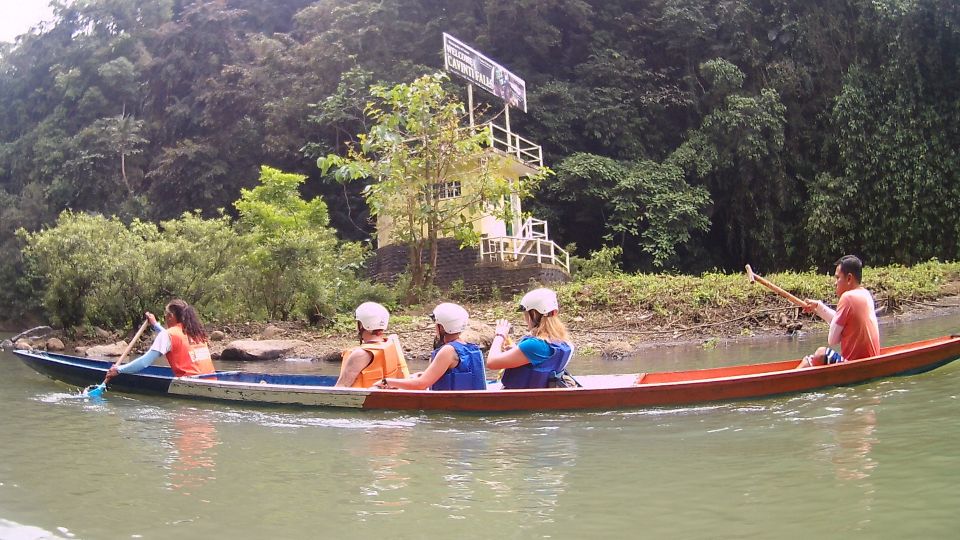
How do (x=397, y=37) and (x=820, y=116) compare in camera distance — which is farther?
(x=397, y=37)

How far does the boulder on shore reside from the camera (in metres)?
13.5

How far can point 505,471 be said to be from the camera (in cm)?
479

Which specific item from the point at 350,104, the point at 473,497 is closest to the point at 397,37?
the point at 350,104

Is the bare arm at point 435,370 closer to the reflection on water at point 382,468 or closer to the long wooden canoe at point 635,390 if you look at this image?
the long wooden canoe at point 635,390

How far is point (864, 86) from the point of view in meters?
23.8

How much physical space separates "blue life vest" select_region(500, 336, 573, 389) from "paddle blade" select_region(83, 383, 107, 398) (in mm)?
4541

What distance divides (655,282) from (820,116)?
1230 centimetres

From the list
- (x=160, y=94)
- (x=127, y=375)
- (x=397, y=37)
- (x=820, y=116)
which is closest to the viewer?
(x=127, y=375)

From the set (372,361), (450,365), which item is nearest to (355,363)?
(372,361)

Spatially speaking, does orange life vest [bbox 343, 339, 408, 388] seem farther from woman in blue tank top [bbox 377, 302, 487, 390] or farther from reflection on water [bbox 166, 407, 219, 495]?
reflection on water [bbox 166, 407, 219, 495]

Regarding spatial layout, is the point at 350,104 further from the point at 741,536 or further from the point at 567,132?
the point at 741,536

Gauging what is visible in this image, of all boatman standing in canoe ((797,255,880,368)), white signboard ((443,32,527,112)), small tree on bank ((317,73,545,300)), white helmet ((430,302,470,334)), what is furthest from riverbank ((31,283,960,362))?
white signboard ((443,32,527,112))

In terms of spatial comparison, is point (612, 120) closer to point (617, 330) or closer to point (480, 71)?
point (480, 71)

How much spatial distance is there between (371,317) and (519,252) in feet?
44.0
